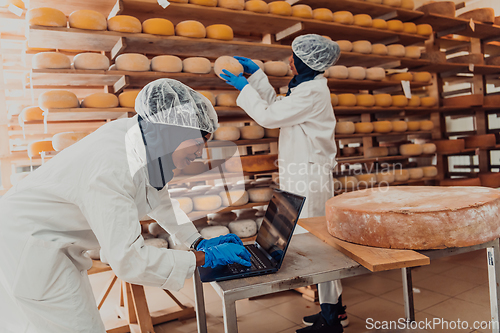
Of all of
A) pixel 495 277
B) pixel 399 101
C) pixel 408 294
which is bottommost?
pixel 408 294

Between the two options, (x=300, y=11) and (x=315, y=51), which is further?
(x=300, y=11)

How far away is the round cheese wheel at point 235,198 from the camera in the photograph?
242 centimetres

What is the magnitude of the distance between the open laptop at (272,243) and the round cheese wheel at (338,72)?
5.73 feet

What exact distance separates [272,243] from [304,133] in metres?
1.06

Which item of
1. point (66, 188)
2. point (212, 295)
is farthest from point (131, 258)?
point (212, 295)

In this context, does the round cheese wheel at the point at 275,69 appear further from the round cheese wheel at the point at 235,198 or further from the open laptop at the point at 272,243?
the open laptop at the point at 272,243

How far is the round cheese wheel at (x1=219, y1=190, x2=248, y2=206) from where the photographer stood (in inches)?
95.1

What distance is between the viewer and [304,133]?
209cm

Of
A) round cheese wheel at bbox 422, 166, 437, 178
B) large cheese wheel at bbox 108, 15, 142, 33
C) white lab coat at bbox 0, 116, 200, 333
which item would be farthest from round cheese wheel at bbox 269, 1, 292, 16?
white lab coat at bbox 0, 116, 200, 333

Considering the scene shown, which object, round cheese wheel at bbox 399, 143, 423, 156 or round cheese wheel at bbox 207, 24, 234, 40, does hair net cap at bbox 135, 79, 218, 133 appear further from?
round cheese wheel at bbox 399, 143, 423, 156

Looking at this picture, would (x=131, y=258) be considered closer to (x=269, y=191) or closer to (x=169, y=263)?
(x=169, y=263)

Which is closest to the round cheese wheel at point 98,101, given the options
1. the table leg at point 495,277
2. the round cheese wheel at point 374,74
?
the table leg at point 495,277

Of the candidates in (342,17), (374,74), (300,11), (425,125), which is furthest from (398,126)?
(300,11)

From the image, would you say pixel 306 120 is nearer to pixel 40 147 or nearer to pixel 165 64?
pixel 165 64
